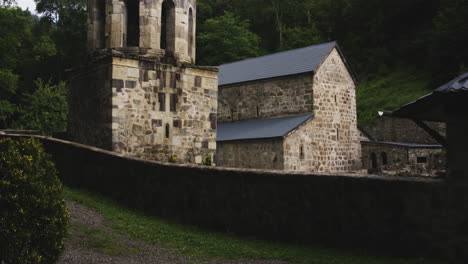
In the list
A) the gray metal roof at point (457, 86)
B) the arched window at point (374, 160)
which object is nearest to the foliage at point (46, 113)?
the arched window at point (374, 160)

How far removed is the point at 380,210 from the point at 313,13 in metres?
47.6

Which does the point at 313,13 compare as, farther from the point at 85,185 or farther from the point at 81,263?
the point at 81,263

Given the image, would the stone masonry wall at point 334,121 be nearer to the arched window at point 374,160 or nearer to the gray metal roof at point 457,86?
the arched window at point 374,160

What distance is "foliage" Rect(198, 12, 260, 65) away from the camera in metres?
45.3

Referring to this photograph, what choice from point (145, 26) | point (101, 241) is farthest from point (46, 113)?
point (101, 241)

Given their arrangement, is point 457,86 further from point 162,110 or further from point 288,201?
point 162,110

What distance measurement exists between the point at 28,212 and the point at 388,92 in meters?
32.9

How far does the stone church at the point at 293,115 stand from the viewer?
23156 millimetres

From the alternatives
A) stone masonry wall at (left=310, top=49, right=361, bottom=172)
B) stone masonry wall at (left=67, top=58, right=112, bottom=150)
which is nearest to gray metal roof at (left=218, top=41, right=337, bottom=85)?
stone masonry wall at (left=310, top=49, right=361, bottom=172)

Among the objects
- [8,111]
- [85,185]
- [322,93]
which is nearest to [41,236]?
[85,185]

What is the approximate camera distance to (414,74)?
3691 cm

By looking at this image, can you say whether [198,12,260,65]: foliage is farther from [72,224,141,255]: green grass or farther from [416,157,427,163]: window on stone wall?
[72,224,141,255]: green grass

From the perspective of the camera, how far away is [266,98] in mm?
27156

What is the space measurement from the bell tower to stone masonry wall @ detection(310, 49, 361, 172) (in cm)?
1134
